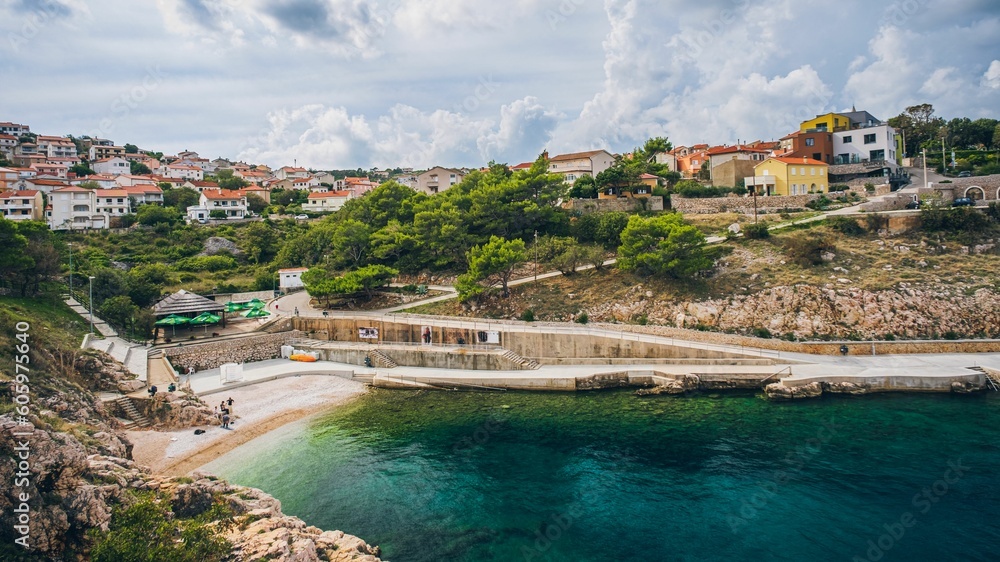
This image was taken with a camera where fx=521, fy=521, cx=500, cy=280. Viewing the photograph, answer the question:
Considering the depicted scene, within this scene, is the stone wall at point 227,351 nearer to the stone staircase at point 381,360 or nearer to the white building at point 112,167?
the stone staircase at point 381,360

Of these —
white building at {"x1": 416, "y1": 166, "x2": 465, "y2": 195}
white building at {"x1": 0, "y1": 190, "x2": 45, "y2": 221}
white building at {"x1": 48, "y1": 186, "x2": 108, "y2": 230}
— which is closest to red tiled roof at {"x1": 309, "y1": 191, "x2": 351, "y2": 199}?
white building at {"x1": 416, "y1": 166, "x2": 465, "y2": 195}

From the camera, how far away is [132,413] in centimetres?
2303

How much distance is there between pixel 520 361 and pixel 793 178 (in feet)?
116

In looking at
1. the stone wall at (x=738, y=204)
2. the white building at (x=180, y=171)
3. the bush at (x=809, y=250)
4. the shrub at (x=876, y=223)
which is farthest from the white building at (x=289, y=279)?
the white building at (x=180, y=171)

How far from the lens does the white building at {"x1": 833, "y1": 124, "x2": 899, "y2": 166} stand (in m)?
51.9

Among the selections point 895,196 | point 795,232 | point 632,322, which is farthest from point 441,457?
point 895,196

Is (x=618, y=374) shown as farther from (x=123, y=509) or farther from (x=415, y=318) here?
(x=123, y=509)

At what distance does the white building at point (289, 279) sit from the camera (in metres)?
46.4

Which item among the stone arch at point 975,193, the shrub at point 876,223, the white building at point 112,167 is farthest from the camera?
the white building at point 112,167

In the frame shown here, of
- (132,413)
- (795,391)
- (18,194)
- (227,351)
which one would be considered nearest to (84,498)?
(132,413)

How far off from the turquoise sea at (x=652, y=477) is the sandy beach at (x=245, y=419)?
1.18 metres

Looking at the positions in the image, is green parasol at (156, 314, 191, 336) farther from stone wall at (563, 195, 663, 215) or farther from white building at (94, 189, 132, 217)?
white building at (94, 189, 132, 217)

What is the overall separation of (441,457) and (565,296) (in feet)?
64.0

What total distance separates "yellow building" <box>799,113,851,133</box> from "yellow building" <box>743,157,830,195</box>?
891cm
